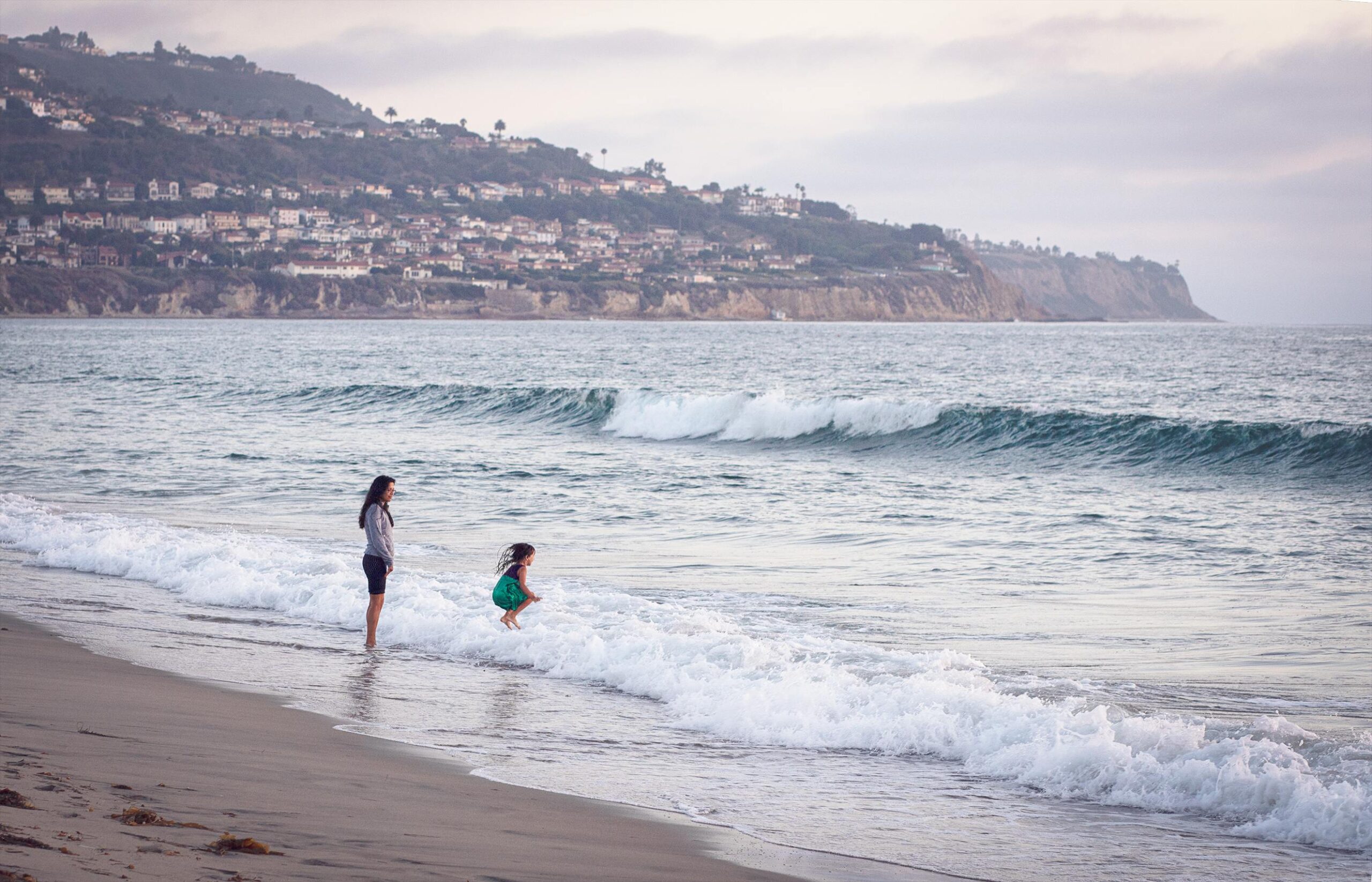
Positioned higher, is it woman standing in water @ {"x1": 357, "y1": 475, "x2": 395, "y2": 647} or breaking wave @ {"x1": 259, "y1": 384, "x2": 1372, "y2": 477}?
breaking wave @ {"x1": 259, "y1": 384, "x2": 1372, "y2": 477}

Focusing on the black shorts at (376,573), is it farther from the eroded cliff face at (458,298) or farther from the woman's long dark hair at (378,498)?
the eroded cliff face at (458,298)

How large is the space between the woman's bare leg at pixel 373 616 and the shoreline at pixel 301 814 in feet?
7.56

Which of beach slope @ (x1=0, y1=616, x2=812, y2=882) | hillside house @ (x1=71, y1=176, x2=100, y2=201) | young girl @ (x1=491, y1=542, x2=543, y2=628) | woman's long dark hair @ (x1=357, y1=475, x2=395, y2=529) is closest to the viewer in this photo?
beach slope @ (x1=0, y1=616, x2=812, y2=882)

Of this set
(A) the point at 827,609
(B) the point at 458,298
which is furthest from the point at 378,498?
(B) the point at 458,298

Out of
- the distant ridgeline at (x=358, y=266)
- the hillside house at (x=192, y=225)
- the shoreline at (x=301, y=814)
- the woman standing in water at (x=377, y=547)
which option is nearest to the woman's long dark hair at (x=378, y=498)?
the woman standing in water at (x=377, y=547)

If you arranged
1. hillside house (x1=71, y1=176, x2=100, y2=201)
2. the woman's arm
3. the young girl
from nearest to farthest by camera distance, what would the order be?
the young girl → the woman's arm → hillside house (x1=71, y1=176, x2=100, y2=201)

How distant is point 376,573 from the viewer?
864cm

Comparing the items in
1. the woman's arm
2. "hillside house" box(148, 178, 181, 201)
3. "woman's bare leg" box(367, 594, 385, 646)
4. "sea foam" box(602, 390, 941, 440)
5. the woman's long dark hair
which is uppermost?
"hillside house" box(148, 178, 181, 201)

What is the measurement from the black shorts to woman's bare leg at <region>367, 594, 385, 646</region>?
6 centimetres

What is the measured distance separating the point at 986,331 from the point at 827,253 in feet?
212

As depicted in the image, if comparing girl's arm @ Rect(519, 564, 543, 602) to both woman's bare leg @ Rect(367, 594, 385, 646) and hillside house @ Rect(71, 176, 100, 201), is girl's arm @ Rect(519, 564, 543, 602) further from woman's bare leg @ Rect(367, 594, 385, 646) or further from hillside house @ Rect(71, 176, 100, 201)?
hillside house @ Rect(71, 176, 100, 201)

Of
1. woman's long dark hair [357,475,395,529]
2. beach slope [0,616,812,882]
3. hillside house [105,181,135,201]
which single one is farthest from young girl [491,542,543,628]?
hillside house [105,181,135,201]

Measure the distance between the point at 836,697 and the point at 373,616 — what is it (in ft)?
12.1

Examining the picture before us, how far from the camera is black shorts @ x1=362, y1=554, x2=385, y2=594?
8617mm
